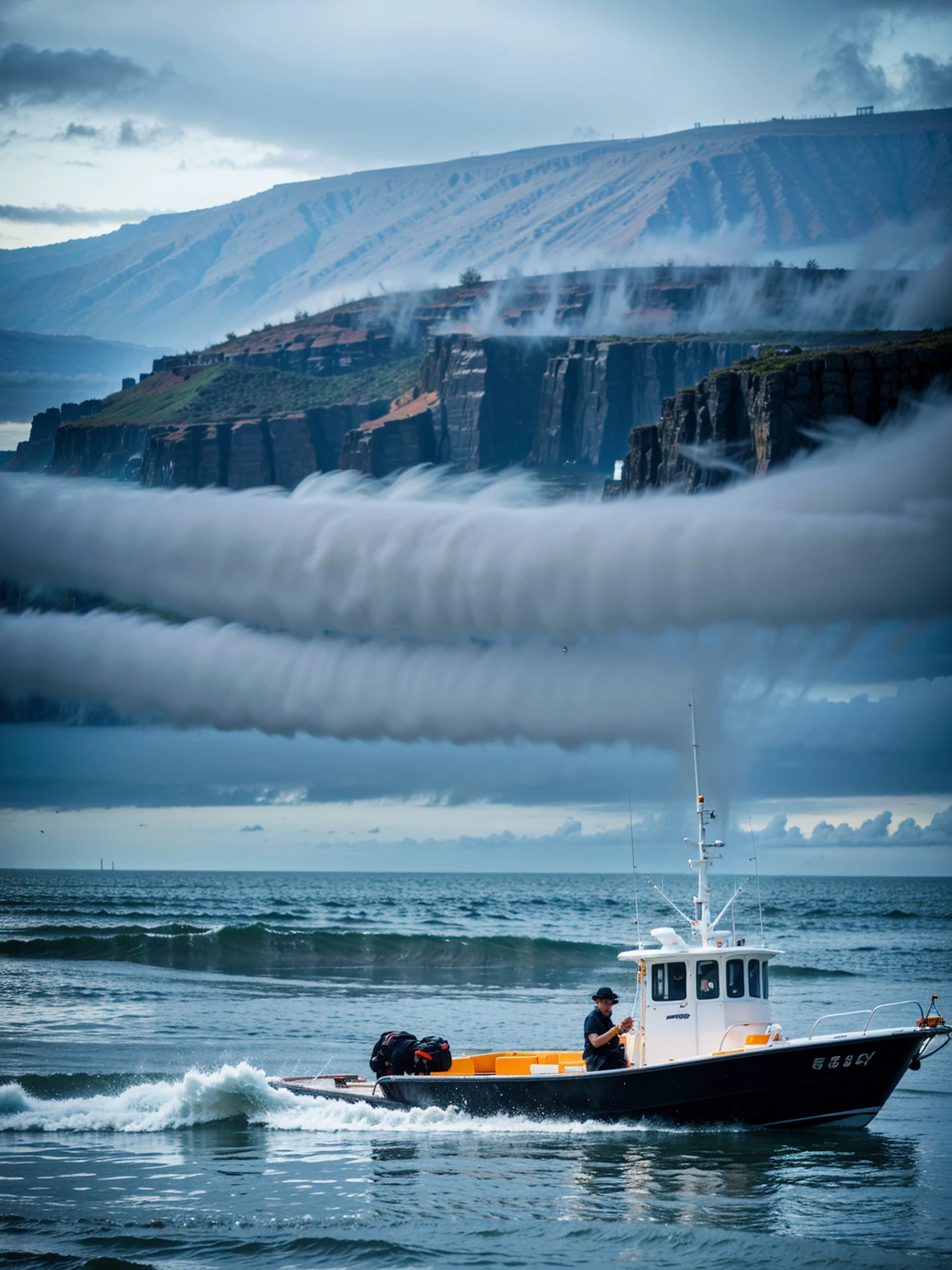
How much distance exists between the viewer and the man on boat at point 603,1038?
25.0 metres

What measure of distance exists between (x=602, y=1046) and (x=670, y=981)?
5.33 feet

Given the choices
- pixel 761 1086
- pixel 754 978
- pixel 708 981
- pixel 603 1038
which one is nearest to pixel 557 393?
pixel 754 978

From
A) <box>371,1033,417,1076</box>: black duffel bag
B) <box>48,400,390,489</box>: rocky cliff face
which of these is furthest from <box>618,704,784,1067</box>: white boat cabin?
<box>48,400,390,489</box>: rocky cliff face

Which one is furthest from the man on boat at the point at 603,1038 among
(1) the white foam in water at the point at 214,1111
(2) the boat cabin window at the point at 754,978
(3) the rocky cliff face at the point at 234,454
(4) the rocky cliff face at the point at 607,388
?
(3) the rocky cliff face at the point at 234,454

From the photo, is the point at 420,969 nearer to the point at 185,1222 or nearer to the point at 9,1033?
the point at 9,1033

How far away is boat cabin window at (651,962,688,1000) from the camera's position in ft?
84.7

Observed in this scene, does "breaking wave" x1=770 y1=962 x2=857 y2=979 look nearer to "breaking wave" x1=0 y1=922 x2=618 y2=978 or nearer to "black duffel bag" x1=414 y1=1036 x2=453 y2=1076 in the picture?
"breaking wave" x1=0 y1=922 x2=618 y2=978

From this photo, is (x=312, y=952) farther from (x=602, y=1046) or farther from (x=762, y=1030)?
(x=762, y=1030)

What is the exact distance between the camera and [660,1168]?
77.1ft

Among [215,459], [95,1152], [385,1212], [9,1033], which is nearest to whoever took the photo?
[385,1212]

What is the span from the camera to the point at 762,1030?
2583 cm

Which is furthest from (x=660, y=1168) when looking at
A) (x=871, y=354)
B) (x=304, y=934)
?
(x=871, y=354)

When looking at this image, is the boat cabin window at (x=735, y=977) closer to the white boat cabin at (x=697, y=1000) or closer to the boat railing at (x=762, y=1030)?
the white boat cabin at (x=697, y=1000)

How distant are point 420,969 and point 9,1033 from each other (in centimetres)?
2734
